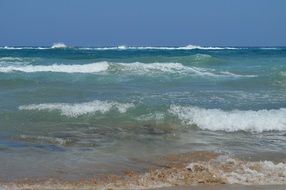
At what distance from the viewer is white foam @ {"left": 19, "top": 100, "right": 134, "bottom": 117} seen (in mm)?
10414

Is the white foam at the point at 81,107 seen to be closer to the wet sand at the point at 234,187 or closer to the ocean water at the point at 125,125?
the ocean water at the point at 125,125

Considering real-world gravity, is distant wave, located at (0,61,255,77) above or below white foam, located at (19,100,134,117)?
below

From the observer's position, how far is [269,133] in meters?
8.80

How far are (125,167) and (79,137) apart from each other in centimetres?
203

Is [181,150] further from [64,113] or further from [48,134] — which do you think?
[64,113]

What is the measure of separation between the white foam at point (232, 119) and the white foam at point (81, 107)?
1.11m

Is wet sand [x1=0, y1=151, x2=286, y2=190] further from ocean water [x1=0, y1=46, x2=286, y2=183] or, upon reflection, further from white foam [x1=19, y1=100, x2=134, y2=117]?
white foam [x1=19, y1=100, x2=134, y2=117]

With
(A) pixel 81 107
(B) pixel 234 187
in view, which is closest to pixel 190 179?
(B) pixel 234 187

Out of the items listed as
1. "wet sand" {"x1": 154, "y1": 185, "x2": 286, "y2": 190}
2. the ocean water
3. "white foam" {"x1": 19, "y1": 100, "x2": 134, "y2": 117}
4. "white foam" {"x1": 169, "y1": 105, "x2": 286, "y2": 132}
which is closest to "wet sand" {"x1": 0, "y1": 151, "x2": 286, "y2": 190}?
"wet sand" {"x1": 154, "y1": 185, "x2": 286, "y2": 190}

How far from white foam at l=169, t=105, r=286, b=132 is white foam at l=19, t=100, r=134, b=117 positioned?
111 cm

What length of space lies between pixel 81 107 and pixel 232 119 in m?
3.12

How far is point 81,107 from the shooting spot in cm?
1068

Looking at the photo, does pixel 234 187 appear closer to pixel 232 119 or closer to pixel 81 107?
pixel 232 119

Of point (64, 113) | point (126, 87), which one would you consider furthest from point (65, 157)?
point (126, 87)
